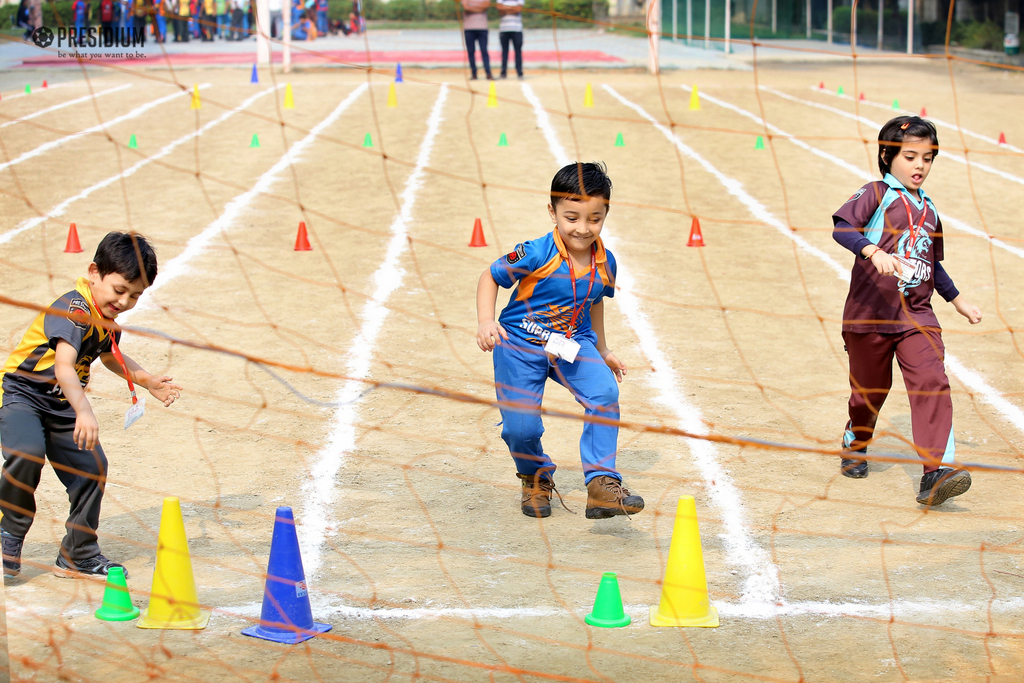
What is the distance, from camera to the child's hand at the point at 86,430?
4051 mm

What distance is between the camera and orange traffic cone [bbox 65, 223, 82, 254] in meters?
9.90

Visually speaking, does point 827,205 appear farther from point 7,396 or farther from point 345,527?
point 7,396

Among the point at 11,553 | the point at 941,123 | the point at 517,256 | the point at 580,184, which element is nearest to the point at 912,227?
the point at 580,184

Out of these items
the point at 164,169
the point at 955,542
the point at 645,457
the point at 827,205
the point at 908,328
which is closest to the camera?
the point at 955,542

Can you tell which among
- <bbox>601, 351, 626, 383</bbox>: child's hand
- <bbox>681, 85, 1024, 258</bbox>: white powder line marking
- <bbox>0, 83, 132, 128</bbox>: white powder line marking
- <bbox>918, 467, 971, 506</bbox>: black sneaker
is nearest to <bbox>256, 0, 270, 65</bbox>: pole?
<bbox>0, 83, 132, 128</bbox>: white powder line marking

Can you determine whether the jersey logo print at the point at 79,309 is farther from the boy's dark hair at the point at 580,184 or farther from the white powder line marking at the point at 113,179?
the white powder line marking at the point at 113,179

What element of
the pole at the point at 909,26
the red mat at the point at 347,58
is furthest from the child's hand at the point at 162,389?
the pole at the point at 909,26

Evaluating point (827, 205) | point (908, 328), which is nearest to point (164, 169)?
point (827, 205)

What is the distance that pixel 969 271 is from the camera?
31.9 ft

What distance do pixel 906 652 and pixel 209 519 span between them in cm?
301

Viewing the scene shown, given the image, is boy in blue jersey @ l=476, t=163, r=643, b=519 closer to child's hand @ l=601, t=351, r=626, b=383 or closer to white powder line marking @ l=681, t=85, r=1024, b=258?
child's hand @ l=601, t=351, r=626, b=383

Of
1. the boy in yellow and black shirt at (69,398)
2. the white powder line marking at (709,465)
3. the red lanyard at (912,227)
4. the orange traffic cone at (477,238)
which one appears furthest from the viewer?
the orange traffic cone at (477,238)

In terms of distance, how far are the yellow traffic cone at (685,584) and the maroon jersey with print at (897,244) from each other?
1.75m

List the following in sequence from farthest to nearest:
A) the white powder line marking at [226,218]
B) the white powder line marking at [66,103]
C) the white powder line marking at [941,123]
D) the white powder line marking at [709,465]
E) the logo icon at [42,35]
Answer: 1. the logo icon at [42,35]
2. the white powder line marking at [66,103]
3. the white powder line marking at [941,123]
4. the white powder line marking at [226,218]
5. the white powder line marking at [709,465]
